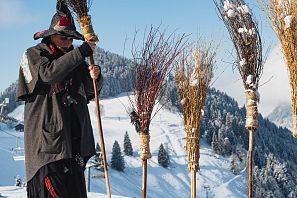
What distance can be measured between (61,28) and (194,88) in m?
0.96

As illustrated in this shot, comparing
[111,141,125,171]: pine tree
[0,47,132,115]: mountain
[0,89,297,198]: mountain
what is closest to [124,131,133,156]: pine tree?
[0,89,297,198]: mountain

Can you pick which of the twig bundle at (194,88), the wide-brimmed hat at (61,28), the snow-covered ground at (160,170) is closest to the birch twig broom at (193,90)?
the twig bundle at (194,88)

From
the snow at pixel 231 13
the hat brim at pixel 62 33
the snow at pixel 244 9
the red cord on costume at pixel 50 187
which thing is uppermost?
the snow at pixel 244 9

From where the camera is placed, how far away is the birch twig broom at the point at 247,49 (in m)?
2.68

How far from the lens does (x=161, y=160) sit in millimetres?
65688

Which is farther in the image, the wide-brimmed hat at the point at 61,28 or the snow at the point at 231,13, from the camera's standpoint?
the snow at the point at 231,13

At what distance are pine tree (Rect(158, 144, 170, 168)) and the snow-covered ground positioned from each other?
2.44ft

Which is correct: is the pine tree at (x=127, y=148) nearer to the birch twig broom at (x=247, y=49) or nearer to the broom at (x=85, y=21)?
the birch twig broom at (x=247, y=49)

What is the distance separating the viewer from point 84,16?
2.53 metres

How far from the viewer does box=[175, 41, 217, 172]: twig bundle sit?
297 cm

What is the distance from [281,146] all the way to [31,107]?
91741mm

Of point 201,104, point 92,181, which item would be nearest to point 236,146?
point 92,181

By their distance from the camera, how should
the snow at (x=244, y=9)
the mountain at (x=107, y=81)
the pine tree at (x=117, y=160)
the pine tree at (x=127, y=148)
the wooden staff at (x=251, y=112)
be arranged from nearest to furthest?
1. the wooden staff at (x=251, y=112)
2. the snow at (x=244, y=9)
3. the pine tree at (x=117, y=160)
4. the pine tree at (x=127, y=148)
5. the mountain at (x=107, y=81)

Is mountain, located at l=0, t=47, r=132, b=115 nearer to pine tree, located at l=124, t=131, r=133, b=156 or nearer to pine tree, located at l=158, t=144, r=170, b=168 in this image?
pine tree, located at l=124, t=131, r=133, b=156
